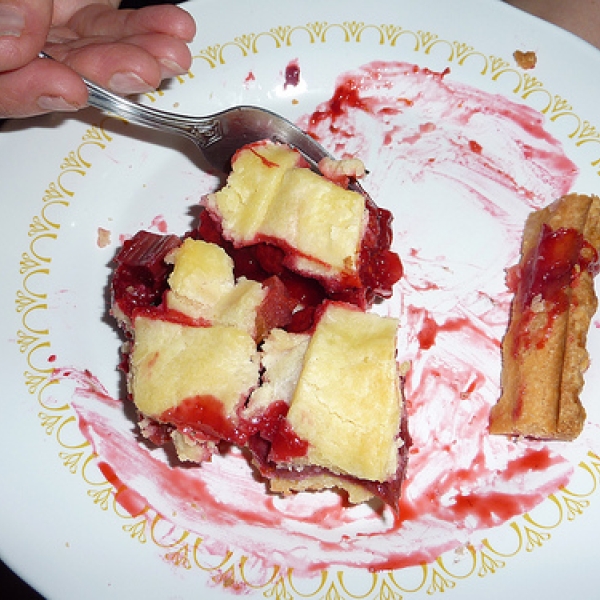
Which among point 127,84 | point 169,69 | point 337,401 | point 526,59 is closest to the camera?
point 337,401

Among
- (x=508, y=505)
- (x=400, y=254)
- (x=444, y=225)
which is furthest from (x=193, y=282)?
(x=508, y=505)

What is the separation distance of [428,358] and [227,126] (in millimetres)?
1178

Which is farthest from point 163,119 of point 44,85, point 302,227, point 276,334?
point 276,334

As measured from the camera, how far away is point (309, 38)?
3.06 metres

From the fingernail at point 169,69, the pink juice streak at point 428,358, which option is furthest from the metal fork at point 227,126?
the pink juice streak at point 428,358

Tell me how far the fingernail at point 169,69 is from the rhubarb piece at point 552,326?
60.2 inches

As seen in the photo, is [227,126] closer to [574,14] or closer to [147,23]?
[147,23]

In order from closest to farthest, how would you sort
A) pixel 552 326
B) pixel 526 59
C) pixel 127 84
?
pixel 552 326 < pixel 127 84 < pixel 526 59

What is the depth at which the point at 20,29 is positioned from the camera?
88.9 inches

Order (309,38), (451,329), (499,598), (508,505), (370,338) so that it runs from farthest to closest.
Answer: (309,38), (451,329), (508,505), (499,598), (370,338)

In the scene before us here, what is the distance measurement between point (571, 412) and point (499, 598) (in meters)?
0.65

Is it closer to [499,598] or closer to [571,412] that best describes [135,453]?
[499,598]

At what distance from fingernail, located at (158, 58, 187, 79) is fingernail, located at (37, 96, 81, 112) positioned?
440 millimetres

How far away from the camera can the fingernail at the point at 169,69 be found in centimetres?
273
